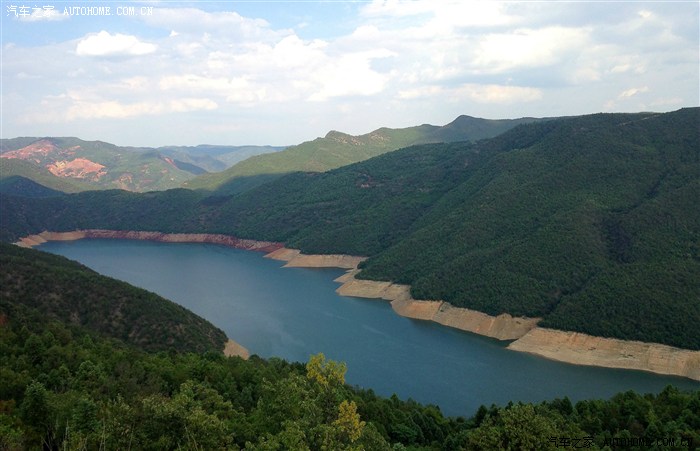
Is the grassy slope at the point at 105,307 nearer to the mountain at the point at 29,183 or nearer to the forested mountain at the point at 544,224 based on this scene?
the forested mountain at the point at 544,224

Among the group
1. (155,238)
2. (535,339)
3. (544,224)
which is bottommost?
(535,339)

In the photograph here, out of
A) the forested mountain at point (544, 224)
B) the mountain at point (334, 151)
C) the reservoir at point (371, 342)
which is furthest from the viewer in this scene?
the mountain at point (334, 151)

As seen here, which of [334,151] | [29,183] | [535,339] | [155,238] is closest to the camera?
[535,339]

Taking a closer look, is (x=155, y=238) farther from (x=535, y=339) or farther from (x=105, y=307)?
(x=535, y=339)

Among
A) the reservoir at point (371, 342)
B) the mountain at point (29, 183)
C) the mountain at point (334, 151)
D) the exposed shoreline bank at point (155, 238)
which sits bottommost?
the reservoir at point (371, 342)

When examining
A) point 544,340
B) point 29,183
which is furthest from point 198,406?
point 29,183

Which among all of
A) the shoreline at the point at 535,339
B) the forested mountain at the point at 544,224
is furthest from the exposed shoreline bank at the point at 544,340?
the forested mountain at the point at 544,224
